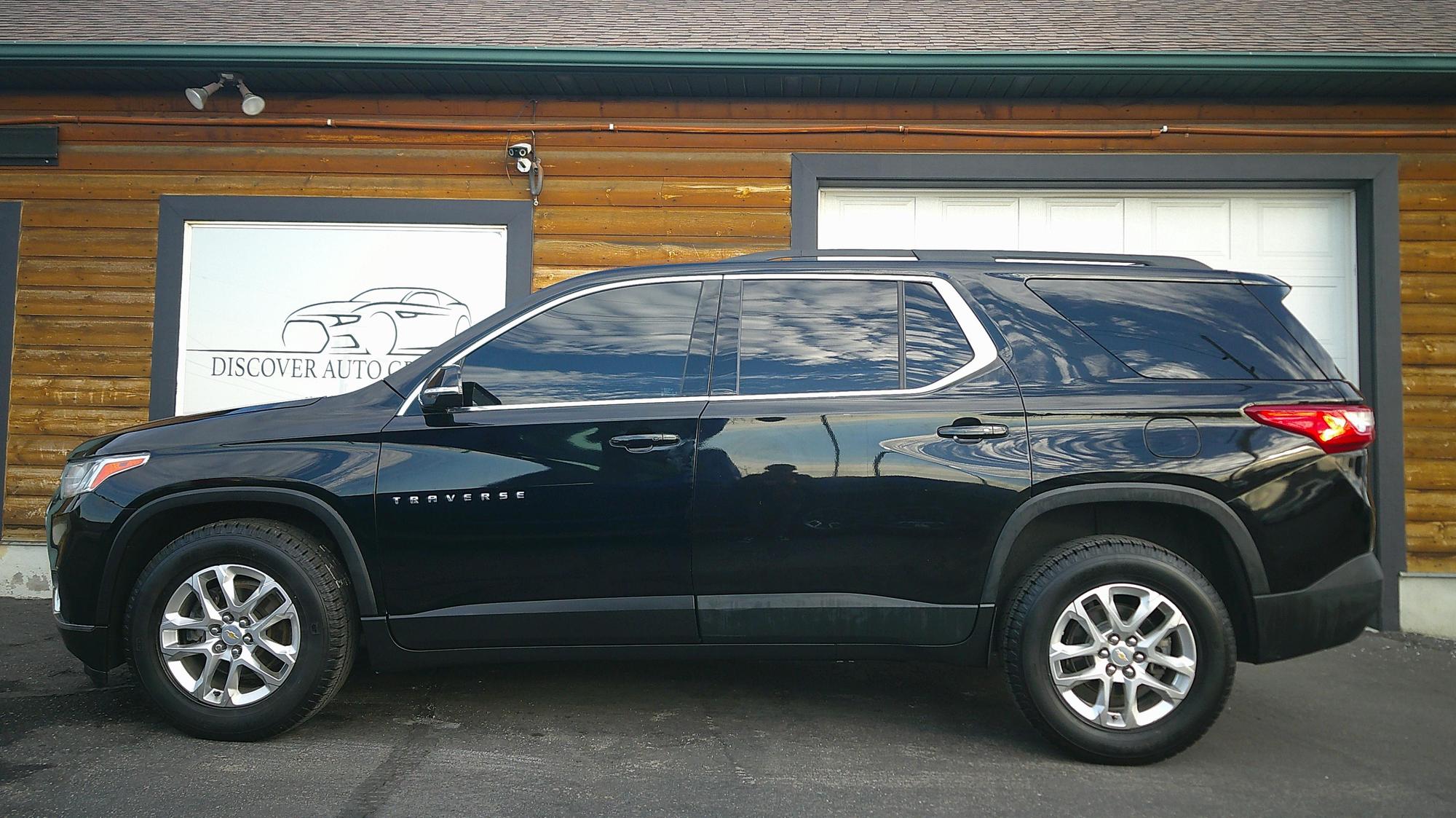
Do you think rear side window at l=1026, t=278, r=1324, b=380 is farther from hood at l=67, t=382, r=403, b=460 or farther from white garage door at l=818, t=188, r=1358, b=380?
white garage door at l=818, t=188, r=1358, b=380

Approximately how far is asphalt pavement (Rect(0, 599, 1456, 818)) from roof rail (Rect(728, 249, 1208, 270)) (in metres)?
1.87

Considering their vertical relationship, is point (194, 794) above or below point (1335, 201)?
below

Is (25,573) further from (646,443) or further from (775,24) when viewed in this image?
(775,24)

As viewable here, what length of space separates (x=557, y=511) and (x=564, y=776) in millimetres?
912

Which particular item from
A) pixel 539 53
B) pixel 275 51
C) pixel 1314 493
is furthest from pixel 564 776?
pixel 275 51

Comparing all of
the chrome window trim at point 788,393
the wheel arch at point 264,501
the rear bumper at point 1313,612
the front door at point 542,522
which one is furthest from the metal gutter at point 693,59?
the rear bumper at point 1313,612

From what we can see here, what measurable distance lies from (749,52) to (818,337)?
10.4 ft

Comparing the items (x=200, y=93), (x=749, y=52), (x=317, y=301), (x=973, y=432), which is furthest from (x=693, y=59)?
(x=973, y=432)

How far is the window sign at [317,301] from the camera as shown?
21.2 feet

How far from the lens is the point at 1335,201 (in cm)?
650

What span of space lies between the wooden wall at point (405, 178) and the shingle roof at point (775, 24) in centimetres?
41

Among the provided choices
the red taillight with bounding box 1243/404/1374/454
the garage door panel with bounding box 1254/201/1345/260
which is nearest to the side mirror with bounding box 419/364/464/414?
the red taillight with bounding box 1243/404/1374/454

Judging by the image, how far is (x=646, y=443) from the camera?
3.51 m

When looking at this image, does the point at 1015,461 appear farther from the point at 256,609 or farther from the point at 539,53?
the point at 539,53
